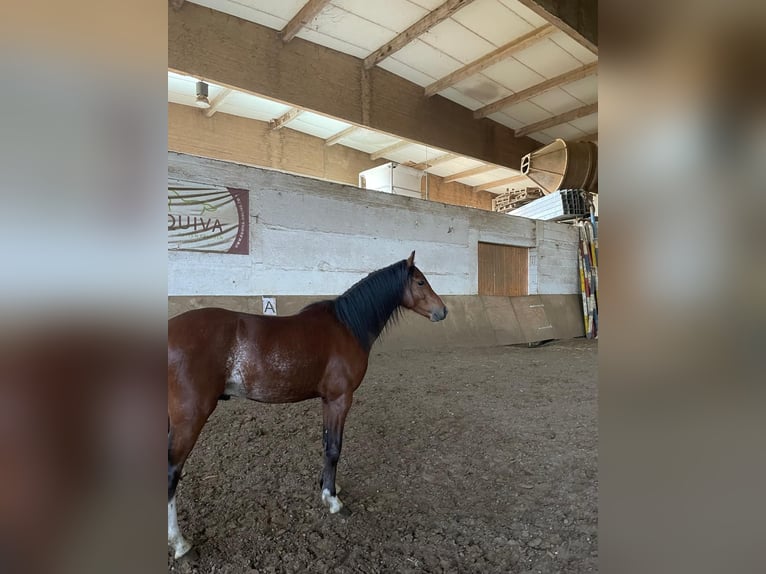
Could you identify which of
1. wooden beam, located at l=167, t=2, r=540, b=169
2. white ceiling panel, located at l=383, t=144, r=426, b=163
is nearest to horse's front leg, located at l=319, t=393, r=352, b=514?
wooden beam, located at l=167, t=2, r=540, b=169

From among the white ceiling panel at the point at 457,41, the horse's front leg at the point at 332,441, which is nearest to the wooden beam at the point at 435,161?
the white ceiling panel at the point at 457,41

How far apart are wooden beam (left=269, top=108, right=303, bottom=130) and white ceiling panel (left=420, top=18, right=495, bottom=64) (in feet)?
7.65

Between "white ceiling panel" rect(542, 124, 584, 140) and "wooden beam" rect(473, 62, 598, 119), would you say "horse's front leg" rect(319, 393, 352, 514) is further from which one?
"white ceiling panel" rect(542, 124, 584, 140)

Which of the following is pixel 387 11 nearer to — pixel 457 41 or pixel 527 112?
pixel 457 41

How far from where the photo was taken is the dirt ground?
1246mm

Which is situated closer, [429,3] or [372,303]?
[372,303]

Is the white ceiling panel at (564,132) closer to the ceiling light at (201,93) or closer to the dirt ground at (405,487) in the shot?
the dirt ground at (405,487)

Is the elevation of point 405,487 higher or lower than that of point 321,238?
lower

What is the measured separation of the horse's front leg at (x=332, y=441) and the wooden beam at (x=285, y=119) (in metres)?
5.18

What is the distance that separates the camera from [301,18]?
143 inches

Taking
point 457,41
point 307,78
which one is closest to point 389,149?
point 457,41

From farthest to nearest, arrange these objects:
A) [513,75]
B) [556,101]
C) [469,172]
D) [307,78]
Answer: [469,172] → [556,101] → [513,75] → [307,78]

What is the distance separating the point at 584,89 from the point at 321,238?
3.97m
